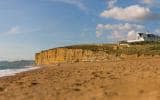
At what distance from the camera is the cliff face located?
67375mm

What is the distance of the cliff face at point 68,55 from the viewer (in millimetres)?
67375

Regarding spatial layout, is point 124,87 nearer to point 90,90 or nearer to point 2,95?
point 90,90

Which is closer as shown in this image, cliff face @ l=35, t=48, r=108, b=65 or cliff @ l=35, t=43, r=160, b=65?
cliff @ l=35, t=43, r=160, b=65

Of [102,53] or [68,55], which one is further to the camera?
[68,55]

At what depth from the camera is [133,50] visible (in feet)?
220

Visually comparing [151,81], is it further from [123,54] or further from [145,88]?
[123,54]

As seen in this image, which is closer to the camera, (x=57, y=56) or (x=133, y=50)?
(x=133, y=50)

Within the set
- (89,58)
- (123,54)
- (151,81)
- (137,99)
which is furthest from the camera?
(89,58)

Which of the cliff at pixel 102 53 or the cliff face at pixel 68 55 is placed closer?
the cliff at pixel 102 53

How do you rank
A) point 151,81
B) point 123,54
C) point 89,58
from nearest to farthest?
point 151,81 < point 123,54 < point 89,58

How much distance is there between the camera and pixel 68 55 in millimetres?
77688

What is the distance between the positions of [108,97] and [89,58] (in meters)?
56.2

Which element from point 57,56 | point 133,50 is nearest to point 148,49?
point 133,50

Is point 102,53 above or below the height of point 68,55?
above
